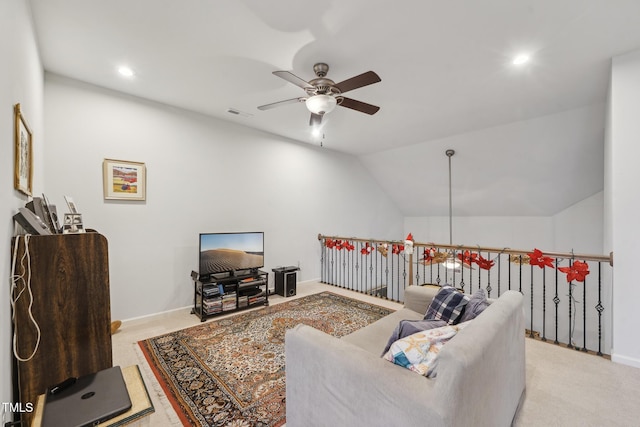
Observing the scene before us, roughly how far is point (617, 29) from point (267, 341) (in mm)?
4009

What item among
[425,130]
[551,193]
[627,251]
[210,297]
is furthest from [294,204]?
[551,193]

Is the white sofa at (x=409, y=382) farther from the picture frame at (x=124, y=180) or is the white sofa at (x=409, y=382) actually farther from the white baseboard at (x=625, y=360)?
the picture frame at (x=124, y=180)

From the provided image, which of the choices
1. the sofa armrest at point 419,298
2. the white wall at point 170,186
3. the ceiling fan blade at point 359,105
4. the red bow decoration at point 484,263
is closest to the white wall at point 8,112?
the white wall at point 170,186

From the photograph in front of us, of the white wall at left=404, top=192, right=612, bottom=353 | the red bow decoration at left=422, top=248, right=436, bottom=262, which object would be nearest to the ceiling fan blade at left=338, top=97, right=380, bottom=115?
the red bow decoration at left=422, top=248, right=436, bottom=262

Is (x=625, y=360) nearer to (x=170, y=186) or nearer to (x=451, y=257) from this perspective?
(x=451, y=257)

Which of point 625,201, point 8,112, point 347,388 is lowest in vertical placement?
point 347,388

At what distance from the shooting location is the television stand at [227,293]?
3.46m

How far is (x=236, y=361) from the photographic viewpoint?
2480 millimetres

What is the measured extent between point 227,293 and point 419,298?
7.97ft

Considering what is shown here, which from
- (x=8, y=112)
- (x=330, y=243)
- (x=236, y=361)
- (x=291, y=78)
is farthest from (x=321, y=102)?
(x=330, y=243)

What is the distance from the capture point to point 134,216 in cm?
333

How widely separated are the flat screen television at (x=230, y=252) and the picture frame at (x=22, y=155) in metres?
1.84

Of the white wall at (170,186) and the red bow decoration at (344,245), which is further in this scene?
the red bow decoration at (344,245)

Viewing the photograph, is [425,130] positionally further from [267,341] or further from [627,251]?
[267,341]
